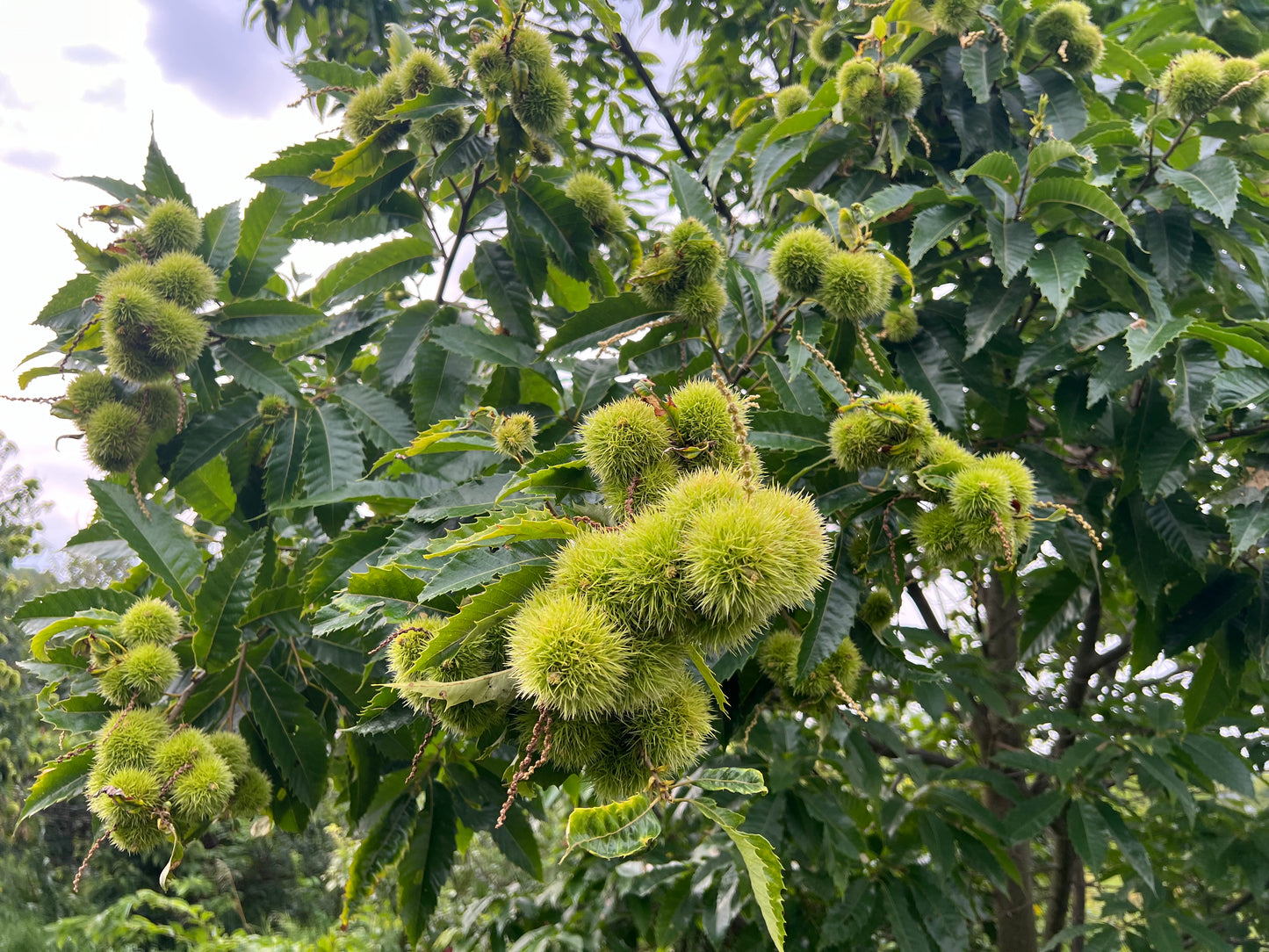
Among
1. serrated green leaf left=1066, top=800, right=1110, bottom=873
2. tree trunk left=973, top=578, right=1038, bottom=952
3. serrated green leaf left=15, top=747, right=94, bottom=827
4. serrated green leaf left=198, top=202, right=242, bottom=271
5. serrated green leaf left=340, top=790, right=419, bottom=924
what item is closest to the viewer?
serrated green leaf left=15, top=747, right=94, bottom=827

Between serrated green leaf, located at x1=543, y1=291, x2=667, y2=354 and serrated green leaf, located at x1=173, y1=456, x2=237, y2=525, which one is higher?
serrated green leaf, located at x1=173, y1=456, x2=237, y2=525

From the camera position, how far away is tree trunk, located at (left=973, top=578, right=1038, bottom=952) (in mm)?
2816

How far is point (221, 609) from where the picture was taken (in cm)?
158

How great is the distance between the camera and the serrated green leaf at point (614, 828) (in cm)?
74

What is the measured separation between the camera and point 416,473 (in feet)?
5.26

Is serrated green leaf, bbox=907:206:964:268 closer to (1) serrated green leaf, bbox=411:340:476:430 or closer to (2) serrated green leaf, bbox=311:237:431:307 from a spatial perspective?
(1) serrated green leaf, bbox=411:340:476:430

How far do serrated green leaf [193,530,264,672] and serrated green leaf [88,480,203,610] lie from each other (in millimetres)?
97

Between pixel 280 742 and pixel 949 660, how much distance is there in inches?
72.6

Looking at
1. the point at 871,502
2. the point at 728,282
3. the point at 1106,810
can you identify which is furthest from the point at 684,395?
the point at 1106,810

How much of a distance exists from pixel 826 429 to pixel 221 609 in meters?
1.26

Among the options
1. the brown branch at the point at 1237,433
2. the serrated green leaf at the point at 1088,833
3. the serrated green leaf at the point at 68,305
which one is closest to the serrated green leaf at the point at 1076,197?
the brown branch at the point at 1237,433

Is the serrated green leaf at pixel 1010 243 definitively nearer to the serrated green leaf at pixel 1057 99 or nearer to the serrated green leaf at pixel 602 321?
the serrated green leaf at pixel 1057 99

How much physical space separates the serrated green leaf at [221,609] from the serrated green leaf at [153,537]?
10 centimetres

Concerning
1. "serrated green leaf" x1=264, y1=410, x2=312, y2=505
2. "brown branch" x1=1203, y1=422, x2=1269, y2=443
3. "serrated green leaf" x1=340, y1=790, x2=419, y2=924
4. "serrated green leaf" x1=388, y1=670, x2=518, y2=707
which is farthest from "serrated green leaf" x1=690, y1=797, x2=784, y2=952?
"brown branch" x1=1203, y1=422, x2=1269, y2=443
